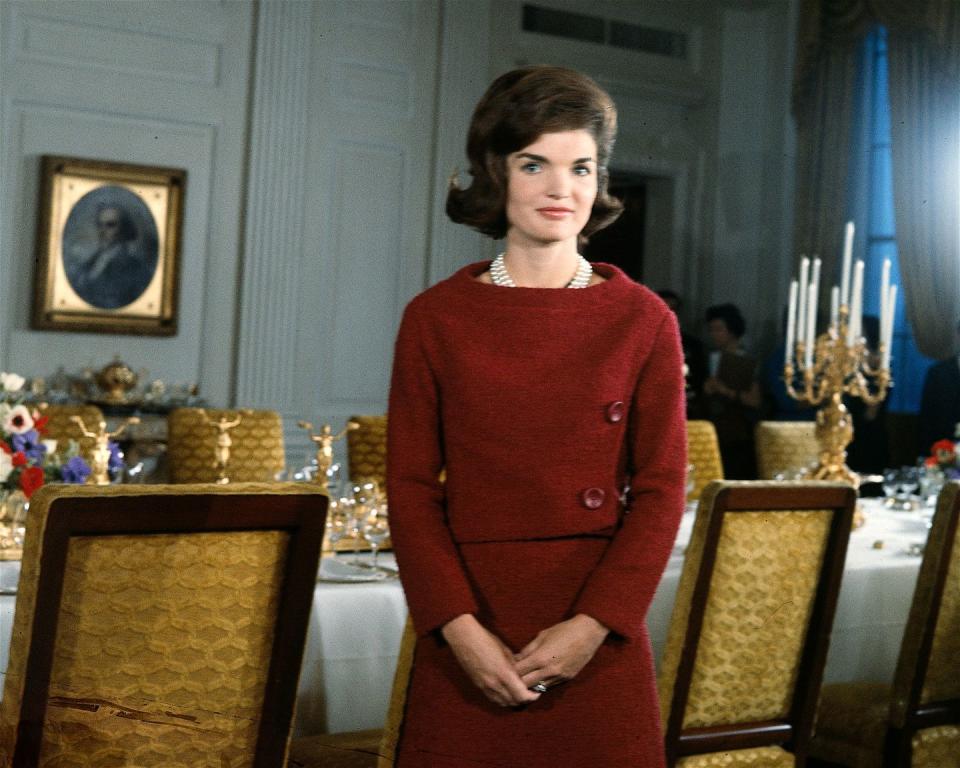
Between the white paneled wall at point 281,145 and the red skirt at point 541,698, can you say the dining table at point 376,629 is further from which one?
the white paneled wall at point 281,145

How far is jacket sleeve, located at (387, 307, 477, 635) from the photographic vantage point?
1320 millimetres

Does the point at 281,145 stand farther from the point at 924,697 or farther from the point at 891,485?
the point at 924,697

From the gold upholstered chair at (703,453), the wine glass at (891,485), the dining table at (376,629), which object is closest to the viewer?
the dining table at (376,629)

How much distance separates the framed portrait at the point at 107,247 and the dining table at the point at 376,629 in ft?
13.3

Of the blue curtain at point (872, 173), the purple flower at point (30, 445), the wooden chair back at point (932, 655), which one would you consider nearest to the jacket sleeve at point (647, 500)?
the wooden chair back at point (932, 655)

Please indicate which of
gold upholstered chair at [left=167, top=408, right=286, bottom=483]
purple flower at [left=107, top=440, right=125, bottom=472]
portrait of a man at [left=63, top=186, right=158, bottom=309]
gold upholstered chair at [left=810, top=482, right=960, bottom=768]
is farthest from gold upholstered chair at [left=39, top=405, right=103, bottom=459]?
portrait of a man at [left=63, top=186, right=158, bottom=309]

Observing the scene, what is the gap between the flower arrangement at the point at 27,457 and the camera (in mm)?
2746

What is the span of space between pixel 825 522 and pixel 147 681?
1.31m

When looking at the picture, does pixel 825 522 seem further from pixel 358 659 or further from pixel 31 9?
pixel 31 9

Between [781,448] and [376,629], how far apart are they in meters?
2.87

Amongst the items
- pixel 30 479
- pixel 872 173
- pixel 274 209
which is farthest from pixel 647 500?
pixel 872 173

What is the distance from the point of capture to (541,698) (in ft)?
4.37

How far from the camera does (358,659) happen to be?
91.6 inches

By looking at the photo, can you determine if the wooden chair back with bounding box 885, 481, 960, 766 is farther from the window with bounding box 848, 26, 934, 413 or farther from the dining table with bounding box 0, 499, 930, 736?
the window with bounding box 848, 26, 934, 413
